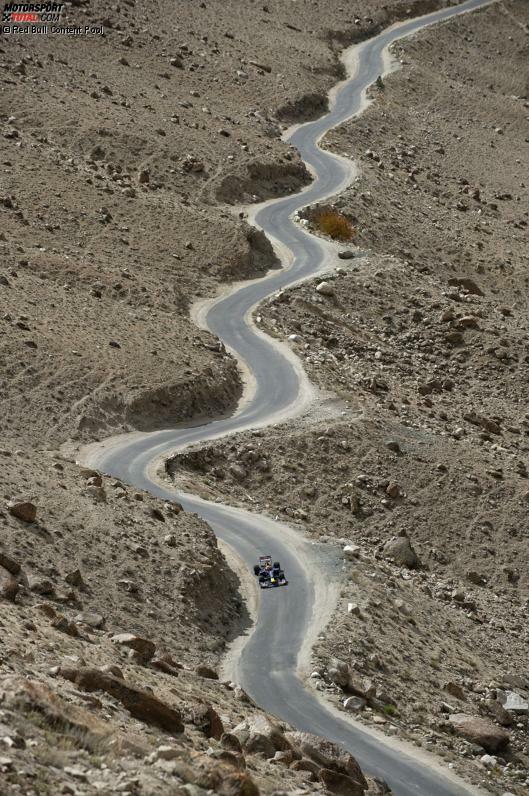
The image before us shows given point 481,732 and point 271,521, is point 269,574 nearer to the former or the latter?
point 271,521

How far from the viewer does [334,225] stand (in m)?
72.4

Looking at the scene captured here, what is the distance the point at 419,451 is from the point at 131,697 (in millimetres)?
28744

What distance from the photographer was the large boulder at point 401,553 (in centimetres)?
4391

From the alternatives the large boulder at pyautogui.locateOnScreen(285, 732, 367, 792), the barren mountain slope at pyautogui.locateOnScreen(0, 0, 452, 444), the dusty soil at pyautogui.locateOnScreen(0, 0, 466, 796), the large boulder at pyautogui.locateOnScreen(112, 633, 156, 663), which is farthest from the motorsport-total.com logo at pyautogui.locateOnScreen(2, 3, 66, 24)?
the large boulder at pyautogui.locateOnScreen(285, 732, 367, 792)

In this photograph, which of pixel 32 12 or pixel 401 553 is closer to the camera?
pixel 401 553

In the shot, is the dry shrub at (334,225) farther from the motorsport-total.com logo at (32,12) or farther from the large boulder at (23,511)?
the large boulder at (23,511)

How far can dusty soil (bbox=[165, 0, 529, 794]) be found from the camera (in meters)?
34.2

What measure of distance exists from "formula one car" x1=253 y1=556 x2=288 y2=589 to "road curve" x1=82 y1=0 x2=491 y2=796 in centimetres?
32

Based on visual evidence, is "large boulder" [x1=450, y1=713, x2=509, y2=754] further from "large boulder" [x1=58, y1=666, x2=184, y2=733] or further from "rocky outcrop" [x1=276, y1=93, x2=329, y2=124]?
"rocky outcrop" [x1=276, y1=93, x2=329, y2=124]

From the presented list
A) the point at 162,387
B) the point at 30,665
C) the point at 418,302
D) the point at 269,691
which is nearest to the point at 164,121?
the point at 418,302

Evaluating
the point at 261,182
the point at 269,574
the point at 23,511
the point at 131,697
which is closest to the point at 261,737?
the point at 131,697

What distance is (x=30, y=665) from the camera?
72.2ft

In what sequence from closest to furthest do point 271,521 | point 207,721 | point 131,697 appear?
1. point 131,697
2. point 207,721
3. point 271,521

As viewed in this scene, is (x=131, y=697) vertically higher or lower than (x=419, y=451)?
higher
